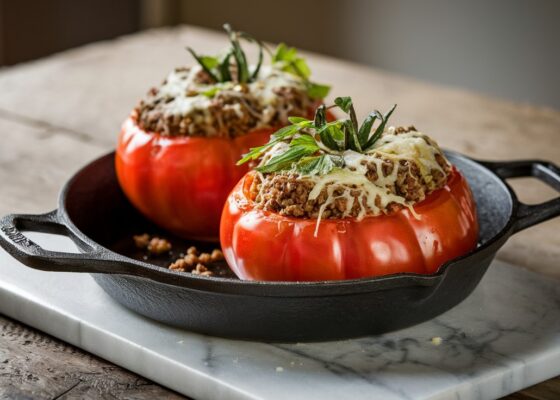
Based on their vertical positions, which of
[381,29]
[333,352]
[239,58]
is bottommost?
[381,29]

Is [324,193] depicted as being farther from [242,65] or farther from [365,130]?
[242,65]

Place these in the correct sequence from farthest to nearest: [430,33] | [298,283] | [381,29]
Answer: [381,29] → [430,33] → [298,283]

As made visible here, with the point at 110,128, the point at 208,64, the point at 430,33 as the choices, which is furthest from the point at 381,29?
the point at 208,64

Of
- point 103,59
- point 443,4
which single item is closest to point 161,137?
point 103,59

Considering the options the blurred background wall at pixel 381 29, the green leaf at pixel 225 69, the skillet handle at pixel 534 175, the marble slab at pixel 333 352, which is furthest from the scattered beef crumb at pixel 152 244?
the blurred background wall at pixel 381 29

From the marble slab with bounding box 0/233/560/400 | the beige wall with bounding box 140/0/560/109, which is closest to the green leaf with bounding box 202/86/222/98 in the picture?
the marble slab with bounding box 0/233/560/400

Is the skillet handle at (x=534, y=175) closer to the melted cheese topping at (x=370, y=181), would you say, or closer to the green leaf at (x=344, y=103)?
the melted cheese topping at (x=370, y=181)
